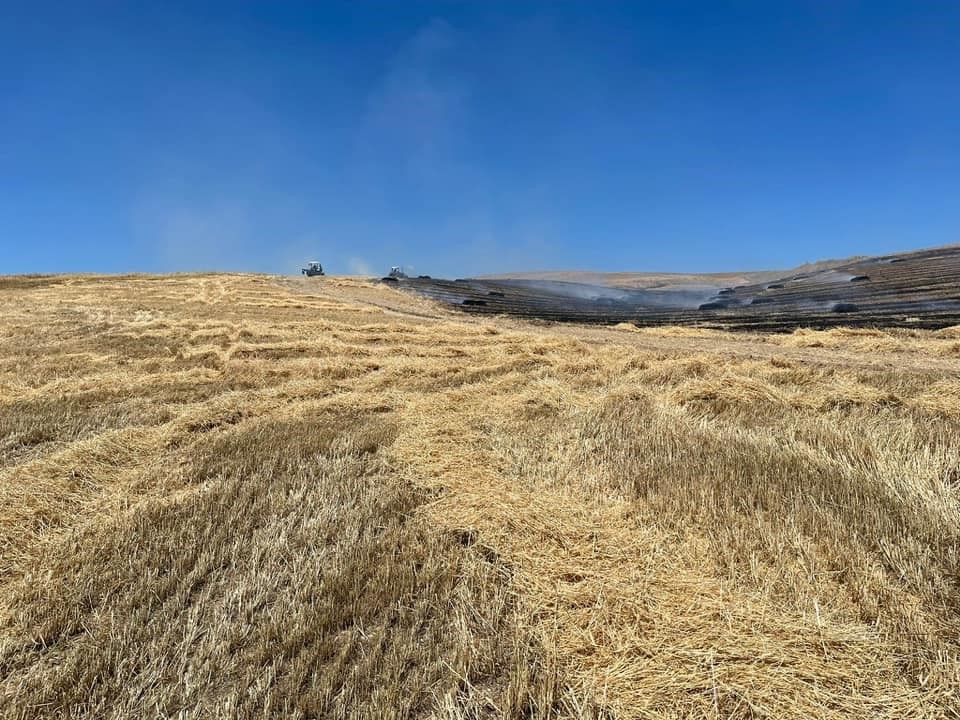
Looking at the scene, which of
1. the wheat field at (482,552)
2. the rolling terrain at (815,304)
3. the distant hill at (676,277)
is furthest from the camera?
the distant hill at (676,277)

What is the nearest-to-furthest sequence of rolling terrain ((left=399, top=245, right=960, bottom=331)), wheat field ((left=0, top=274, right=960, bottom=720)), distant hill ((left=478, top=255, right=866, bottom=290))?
wheat field ((left=0, top=274, right=960, bottom=720))
rolling terrain ((left=399, top=245, right=960, bottom=331))
distant hill ((left=478, top=255, right=866, bottom=290))

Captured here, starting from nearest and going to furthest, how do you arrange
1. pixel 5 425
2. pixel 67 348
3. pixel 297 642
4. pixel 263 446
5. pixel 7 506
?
pixel 297 642, pixel 7 506, pixel 263 446, pixel 5 425, pixel 67 348

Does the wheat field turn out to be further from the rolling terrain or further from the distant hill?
the distant hill

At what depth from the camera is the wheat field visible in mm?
2342

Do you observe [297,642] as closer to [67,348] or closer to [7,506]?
[7,506]

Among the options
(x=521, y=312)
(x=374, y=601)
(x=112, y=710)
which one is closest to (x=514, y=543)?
(x=374, y=601)

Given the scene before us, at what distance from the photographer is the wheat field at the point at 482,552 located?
2.34m

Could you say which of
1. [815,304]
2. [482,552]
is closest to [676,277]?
[815,304]

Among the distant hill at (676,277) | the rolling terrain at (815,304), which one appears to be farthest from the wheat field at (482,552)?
the distant hill at (676,277)

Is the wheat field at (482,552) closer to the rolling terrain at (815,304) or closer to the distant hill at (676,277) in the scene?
the rolling terrain at (815,304)

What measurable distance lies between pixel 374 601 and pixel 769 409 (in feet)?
20.8

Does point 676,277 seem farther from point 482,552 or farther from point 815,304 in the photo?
point 482,552

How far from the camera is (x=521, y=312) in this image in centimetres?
2614

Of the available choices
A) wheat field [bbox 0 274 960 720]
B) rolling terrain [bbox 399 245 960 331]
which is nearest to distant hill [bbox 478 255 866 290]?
rolling terrain [bbox 399 245 960 331]
